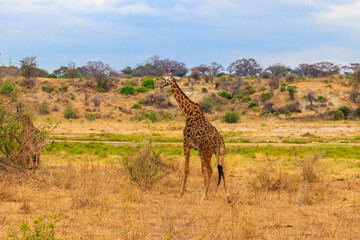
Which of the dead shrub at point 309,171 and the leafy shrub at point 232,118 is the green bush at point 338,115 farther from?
the dead shrub at point 309,171

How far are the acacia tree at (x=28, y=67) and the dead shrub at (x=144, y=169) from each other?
183ft

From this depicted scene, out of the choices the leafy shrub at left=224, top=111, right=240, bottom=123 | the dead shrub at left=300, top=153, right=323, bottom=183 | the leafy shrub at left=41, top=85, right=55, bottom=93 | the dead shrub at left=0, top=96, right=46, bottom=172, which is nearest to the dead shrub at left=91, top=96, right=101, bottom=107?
the leafy shrub at left=41, top=85, right=55, bottom=93

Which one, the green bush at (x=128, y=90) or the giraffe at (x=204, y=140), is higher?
the green bush at (x=128, y=90)

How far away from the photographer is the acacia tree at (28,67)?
61400mm

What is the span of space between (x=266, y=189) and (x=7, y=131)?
741cm

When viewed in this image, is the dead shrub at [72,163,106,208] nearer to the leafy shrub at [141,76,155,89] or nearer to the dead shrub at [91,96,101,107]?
the dead shrub at [91,96,101,107]

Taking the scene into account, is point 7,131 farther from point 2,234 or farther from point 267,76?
point 267,76

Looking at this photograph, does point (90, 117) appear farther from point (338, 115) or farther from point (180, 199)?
point (180, 199)

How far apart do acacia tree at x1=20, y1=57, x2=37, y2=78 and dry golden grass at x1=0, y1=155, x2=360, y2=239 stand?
55.0m

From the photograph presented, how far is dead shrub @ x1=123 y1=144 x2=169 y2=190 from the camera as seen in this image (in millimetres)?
10441

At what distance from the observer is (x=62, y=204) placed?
849 centimetres

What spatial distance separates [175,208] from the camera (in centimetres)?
823

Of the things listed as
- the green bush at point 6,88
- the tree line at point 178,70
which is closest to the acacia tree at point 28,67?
the tree line at point 178,70

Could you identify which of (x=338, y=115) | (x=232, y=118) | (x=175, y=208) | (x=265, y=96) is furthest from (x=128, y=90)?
(x=175, y=208)
